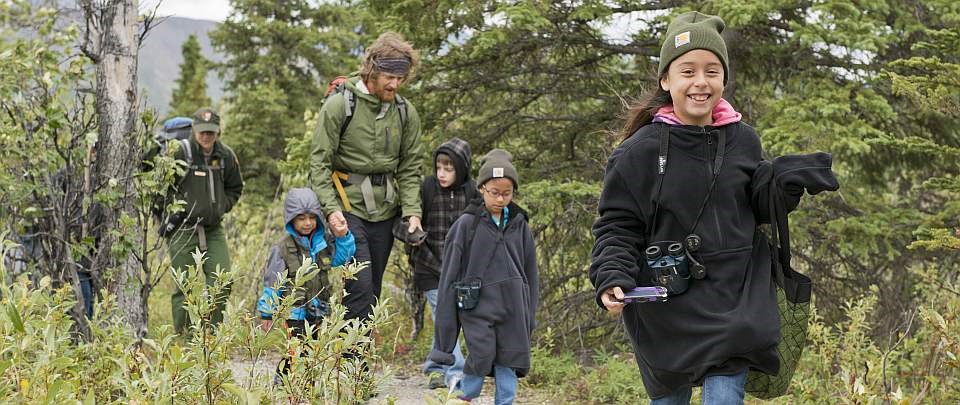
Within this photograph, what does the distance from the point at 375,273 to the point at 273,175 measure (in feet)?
64.9

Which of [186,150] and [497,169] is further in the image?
[186,150]

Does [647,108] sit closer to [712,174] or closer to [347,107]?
[712,174]

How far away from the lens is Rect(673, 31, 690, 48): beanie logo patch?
11.9 ft

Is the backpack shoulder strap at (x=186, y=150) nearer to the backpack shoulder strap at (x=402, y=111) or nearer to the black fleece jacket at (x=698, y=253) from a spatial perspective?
the backpack shoulder strap at (x=402, y=111)

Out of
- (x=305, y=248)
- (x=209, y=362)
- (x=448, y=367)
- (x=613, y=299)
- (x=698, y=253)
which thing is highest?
(x=698, y=253)

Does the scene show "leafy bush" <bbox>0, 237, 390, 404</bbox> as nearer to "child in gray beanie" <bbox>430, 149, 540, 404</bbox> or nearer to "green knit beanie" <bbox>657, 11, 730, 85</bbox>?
"green knit beanie" <bbox>657, 11, 730, 85</bbox>

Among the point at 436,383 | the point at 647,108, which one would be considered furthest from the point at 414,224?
the point at 647,108

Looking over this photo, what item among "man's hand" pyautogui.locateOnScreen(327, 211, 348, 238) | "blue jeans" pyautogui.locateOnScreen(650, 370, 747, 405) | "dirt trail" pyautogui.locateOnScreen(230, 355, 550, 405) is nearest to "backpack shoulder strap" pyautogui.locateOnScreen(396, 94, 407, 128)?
"man's hand" pyautogui.locateOnScreen(327, 211, 348, 238)

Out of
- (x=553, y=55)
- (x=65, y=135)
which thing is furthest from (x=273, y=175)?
(x=65, y=135)

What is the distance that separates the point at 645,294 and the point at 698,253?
0.28 meters

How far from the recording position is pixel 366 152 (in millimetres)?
6586

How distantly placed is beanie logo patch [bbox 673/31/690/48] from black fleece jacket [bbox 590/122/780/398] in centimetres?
32

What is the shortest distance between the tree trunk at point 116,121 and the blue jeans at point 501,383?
2.05m

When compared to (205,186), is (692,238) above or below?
above
